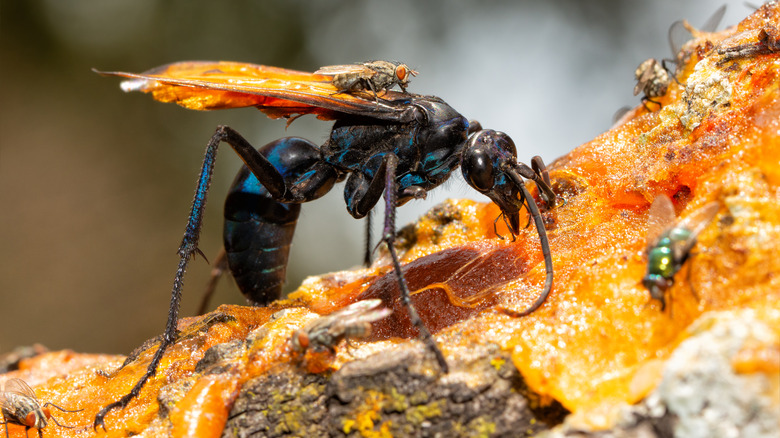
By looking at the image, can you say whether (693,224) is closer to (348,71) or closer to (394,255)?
(394,255)

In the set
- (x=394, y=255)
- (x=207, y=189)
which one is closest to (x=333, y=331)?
(x=394, y=255)

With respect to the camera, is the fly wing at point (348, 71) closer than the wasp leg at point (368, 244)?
Yes

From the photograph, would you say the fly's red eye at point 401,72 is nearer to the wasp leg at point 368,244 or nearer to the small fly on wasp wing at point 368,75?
the small fly on wasp wing at point 368,75

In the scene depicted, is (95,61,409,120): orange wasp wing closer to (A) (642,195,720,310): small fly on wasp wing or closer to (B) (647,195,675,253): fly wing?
(B) (647,195,675,253): fly wing

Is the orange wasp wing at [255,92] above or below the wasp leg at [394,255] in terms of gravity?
above

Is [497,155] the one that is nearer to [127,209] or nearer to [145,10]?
[127,209]

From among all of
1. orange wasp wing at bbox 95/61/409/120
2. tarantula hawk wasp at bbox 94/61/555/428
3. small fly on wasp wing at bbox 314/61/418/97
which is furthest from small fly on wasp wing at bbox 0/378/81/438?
small fly on wasp wing at bbox 314/61/418/97

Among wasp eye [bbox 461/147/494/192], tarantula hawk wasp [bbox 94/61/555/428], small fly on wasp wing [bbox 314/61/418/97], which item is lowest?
wasp eye [bbox 461/147/494/192]

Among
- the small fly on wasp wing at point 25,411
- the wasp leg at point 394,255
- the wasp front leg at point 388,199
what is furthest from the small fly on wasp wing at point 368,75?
the small fly on wasp wing at point 25,411
